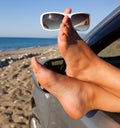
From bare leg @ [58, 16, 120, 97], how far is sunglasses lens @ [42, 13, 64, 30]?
113 mm

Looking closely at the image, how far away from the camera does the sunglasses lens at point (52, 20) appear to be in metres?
2.58

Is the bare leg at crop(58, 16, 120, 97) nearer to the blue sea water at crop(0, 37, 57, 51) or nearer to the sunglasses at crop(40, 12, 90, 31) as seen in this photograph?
the sunglasses at crop(40, 12, 90, 31)

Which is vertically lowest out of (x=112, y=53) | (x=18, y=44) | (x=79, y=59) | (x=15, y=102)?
(x=18, y=44)

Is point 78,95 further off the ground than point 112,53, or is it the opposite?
point 78,95

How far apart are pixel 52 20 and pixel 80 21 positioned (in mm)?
199

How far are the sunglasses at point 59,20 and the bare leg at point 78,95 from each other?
484 millimetres

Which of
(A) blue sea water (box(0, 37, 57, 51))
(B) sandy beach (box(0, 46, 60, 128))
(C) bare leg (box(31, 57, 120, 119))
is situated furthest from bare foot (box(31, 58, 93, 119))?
(A) blue sea water (box(0, 37, 57, 51))

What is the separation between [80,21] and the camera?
265 cm

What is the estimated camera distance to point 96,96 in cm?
212

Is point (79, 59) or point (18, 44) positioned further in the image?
point (18, 44)

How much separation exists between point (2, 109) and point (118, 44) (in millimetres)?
2795

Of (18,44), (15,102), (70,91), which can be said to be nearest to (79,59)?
(70,91)

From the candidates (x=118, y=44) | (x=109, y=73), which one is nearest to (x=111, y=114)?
(x=109, y=73)

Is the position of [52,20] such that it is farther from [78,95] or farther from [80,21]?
[78,95]
